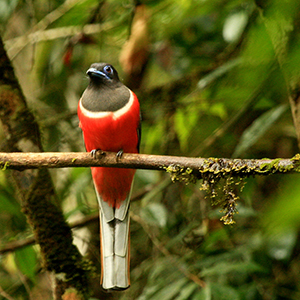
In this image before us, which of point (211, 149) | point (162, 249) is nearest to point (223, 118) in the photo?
point (211, 149)

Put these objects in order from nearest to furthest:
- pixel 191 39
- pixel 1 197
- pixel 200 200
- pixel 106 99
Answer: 1. pixel 106 99
2. pixel 1 197
3. pixel 200 200
4. pixel 191 39

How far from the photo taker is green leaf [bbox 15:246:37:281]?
3077 mm

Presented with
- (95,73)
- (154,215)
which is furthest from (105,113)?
(154,215)

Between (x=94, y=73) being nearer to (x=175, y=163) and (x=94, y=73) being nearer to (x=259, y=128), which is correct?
(x=175, y=163)

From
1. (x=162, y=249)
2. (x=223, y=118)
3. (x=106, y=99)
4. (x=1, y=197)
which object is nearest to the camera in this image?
(x=106, y=99)

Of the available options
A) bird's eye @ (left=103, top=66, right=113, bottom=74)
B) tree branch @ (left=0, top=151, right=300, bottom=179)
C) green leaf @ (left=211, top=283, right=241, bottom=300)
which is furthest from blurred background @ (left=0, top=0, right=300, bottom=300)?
tree branch @ (left=0, top=151, right=300, bottom=179)

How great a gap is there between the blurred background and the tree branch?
0.66m

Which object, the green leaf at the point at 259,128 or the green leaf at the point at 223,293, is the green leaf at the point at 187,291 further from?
the green leaf at the point at 259,128

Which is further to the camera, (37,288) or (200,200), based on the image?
(37,288)

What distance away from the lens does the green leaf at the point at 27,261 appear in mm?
3077

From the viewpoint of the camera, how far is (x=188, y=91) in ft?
14.0

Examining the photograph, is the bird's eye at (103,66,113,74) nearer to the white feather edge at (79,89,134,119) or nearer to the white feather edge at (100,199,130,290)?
the white feather edge at (79,89,134,119)

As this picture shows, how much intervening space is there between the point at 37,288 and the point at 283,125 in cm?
281

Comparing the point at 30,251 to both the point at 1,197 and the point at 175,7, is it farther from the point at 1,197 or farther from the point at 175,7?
the point at 175,7
